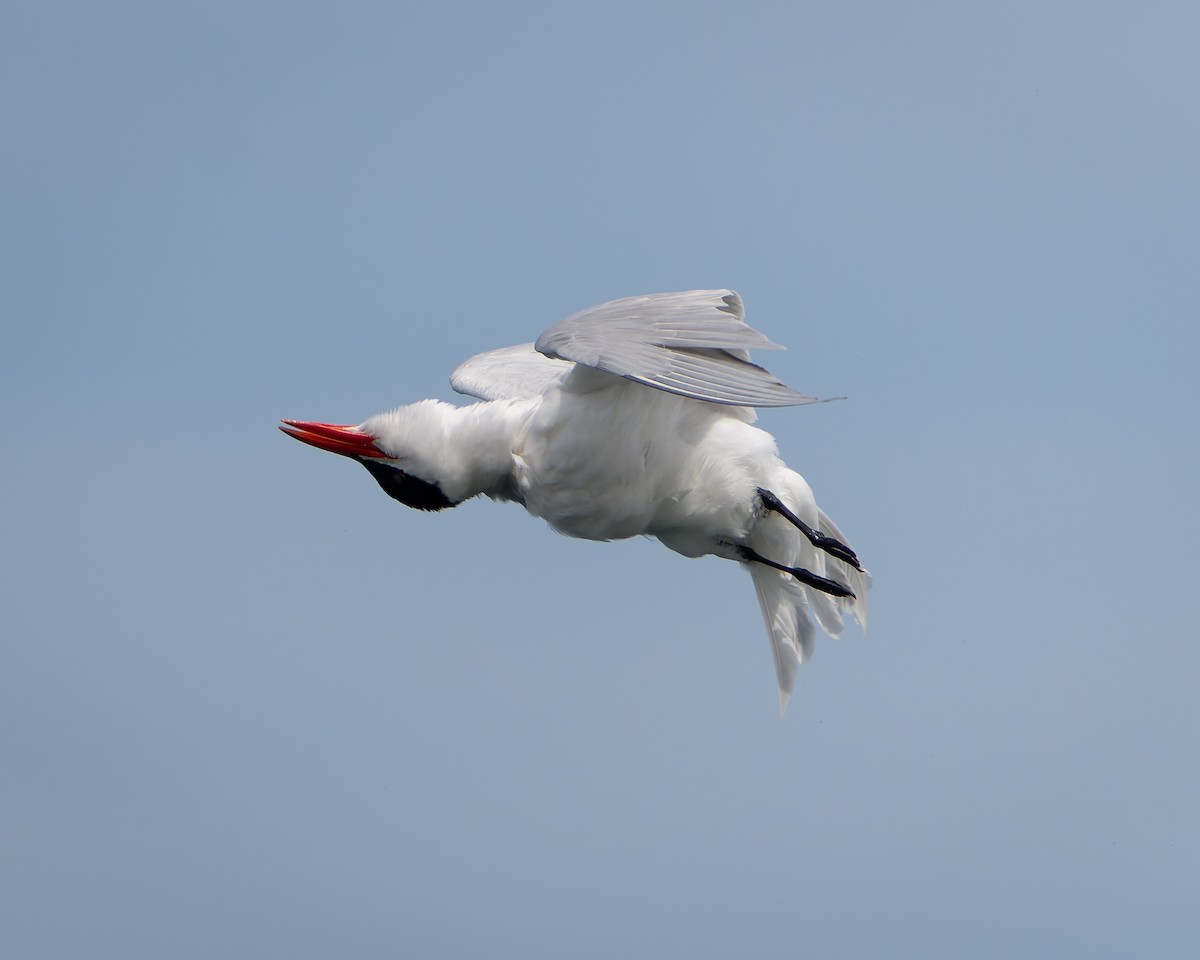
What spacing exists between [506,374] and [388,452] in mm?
1617

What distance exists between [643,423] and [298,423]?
184 centimetres

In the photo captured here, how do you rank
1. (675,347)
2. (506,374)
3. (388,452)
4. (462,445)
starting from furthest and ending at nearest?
(506,374) → (388,452) → (462,445) → (675,347)

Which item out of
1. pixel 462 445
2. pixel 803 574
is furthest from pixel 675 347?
pixel 803 574

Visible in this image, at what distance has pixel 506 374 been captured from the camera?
9797 millimetres

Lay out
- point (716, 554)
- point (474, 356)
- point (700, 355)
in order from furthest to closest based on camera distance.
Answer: point (474, 356), point (716, 554), point (700, 355)

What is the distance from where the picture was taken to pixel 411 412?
27.5 feet

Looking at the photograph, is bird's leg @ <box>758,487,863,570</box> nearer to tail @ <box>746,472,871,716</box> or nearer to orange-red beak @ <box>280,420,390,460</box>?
tail @ <box>746,472,871,716</box>

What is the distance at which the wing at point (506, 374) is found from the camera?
9.48 m

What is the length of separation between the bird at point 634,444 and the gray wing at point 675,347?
1cm

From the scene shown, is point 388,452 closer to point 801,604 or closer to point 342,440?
point 342,440

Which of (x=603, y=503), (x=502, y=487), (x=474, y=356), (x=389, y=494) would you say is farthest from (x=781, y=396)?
(x=474, y=356)

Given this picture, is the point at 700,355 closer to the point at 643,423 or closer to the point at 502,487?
the point at 643,423

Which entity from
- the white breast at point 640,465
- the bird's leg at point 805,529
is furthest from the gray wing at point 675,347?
the bird's leg at point 805,529

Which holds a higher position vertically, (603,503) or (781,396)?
(781,396)
